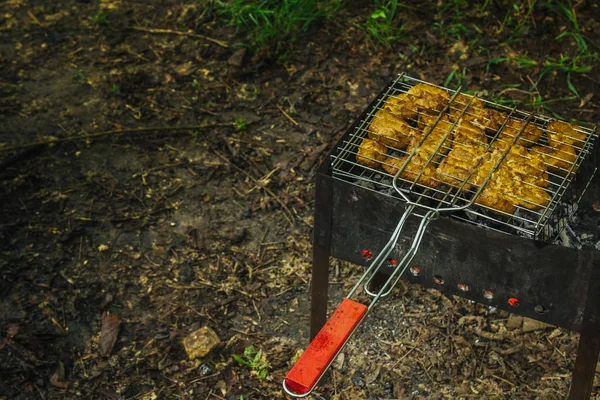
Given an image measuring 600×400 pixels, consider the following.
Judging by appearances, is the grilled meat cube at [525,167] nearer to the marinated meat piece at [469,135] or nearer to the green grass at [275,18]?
the marinated meat piece at [469,135]

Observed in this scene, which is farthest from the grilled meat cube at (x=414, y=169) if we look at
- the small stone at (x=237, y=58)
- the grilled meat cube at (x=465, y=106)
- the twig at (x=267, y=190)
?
the small stone at (x=237, y=58)

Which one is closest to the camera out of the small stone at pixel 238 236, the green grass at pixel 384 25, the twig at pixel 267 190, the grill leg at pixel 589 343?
the grill leg at pixel 589 343

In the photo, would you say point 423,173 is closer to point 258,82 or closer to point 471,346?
point 471,346

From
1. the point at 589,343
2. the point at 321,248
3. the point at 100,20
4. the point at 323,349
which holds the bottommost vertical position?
the point at 100,20

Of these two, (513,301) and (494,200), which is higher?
(494,200)

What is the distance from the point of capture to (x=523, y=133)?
3.78 metres

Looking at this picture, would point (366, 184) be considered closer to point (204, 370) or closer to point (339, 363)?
point (339, 363)

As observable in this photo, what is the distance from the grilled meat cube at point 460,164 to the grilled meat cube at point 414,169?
44 mm

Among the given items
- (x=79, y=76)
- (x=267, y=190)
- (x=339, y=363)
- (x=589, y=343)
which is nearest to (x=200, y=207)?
(x=267, y=190)

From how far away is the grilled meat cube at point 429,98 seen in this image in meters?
3.87

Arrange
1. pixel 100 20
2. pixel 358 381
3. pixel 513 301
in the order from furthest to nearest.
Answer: pixel 100 20 < pixel 358 381 < pixel 513 301

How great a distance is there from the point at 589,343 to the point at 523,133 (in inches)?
41.9

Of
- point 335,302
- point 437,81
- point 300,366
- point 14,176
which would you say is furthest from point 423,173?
point 14,176

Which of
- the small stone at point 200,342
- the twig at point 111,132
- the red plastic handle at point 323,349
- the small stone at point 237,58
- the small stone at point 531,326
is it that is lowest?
the small stone at point 531,326
